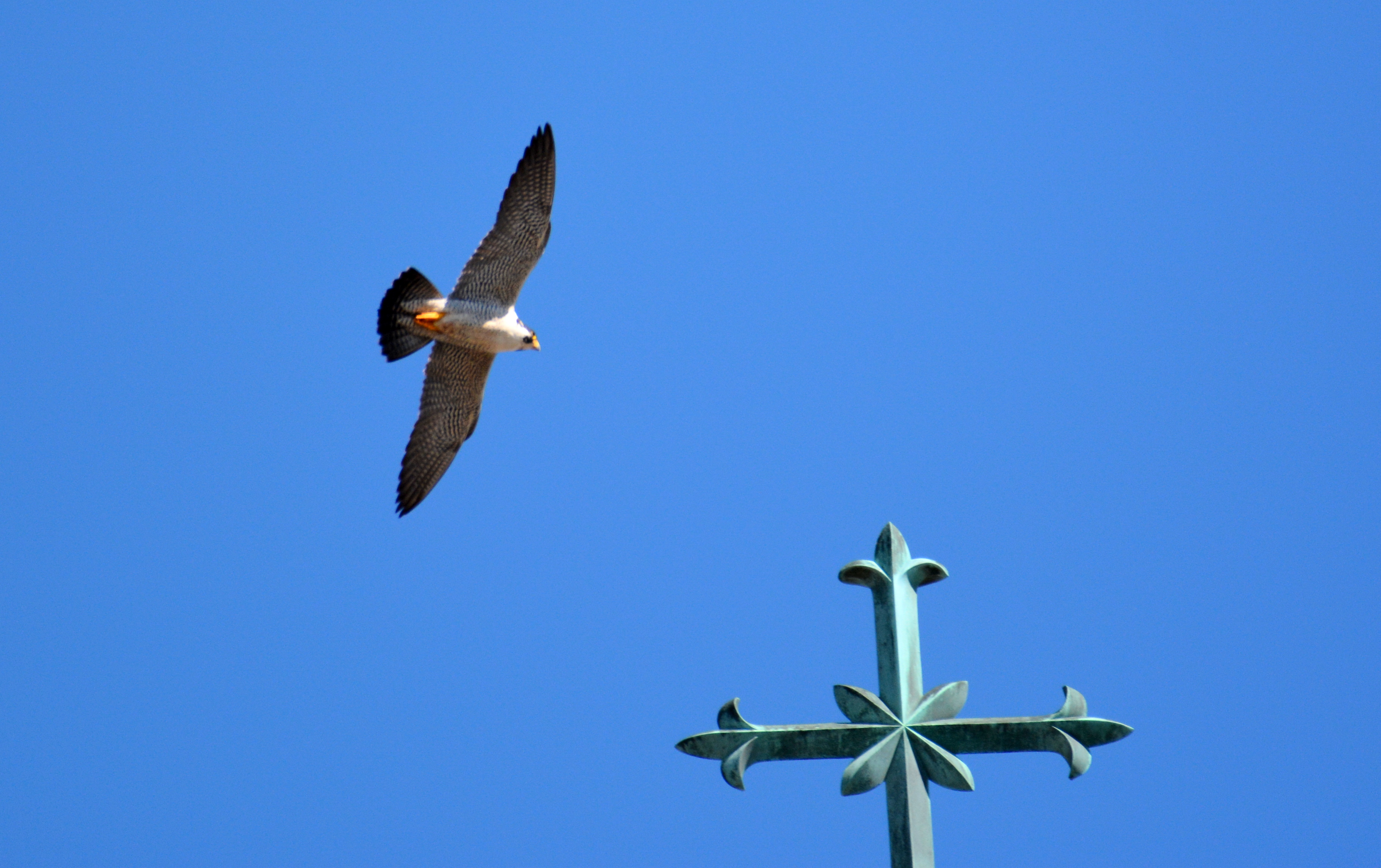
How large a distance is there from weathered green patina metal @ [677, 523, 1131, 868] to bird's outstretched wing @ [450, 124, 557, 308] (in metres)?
6.78

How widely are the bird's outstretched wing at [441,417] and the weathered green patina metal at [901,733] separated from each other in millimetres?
7376

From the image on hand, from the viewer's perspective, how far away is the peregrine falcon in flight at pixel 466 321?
993 cm

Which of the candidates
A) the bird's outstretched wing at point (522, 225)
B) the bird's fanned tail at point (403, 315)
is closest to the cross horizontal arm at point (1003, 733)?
the bird's outstretched wing at point (522, 225)

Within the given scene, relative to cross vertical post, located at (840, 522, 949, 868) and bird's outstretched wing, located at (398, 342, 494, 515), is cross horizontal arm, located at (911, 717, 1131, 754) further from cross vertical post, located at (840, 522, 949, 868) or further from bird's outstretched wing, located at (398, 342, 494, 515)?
bird's outstretched wing, located at (398, 342, 494, 515)

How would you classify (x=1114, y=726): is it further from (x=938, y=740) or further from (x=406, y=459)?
(x=406, y=459)

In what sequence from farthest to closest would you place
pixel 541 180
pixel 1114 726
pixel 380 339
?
pixel 380 339 → pixel 541 180 → pixel 1114 726

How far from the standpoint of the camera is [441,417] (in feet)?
35.9

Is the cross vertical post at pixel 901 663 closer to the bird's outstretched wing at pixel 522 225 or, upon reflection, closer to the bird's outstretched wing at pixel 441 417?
the bird's outstretched wing at pixel 522 225

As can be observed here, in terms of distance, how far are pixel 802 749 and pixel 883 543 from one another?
549 mm

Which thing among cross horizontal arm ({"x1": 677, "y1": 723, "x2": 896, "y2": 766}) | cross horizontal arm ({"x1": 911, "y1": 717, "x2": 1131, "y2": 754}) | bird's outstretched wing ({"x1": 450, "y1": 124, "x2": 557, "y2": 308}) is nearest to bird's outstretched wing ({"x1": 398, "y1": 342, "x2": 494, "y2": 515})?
bird's outstretched wing ({"x1": 450, "y1": 124, "x2": 557, "y2": 308})

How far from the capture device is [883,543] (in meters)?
3.55

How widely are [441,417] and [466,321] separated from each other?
1.10 metres

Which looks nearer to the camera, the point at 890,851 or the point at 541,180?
the point at 890,851

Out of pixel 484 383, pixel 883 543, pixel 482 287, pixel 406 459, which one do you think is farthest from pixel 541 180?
pixel 883 543
